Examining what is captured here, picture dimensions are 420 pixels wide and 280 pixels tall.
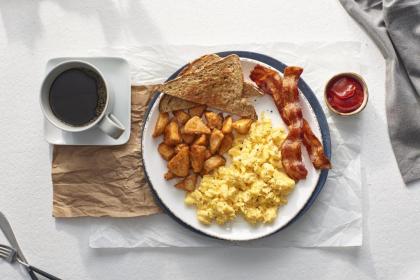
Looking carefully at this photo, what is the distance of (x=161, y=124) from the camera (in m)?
1.67

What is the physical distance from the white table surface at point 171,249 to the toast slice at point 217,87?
0.49 feet

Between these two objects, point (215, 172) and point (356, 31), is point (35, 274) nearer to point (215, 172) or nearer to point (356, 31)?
point (215, 172)

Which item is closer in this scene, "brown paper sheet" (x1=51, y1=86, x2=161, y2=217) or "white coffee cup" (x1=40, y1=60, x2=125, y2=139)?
"white coffee cup" (x1=40, y1=60, x2=125, y2=139)

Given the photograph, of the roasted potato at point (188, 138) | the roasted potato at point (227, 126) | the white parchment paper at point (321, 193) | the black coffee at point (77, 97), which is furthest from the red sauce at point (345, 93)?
the black coffee at point (77, 97)

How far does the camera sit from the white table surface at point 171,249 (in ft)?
5.69

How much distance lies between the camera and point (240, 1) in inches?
69.7

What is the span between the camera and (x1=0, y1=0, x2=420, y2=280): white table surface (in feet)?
5.69

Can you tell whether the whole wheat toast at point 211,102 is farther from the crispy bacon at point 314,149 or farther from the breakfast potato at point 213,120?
the crispy bacon at point 314,149

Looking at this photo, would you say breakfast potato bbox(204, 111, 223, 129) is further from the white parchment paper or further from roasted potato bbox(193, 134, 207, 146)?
the white parchment paper

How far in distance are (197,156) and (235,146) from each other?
11 cm

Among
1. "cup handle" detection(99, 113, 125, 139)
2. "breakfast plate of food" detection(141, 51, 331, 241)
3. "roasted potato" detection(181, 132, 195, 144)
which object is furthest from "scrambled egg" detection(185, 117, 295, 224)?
"cup handle" detection(99, 113, 125, 139)

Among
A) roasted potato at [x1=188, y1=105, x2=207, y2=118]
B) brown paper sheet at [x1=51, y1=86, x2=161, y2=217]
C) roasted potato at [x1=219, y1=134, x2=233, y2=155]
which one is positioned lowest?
brown paper sheet at [x1=51, y1=86, x2=161, y2=217]

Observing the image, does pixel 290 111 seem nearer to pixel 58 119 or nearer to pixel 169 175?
pixel 169 175

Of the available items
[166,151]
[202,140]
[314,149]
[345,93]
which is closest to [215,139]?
[202,140]
